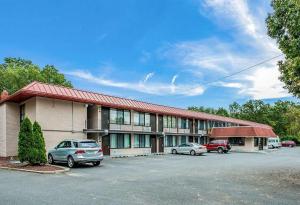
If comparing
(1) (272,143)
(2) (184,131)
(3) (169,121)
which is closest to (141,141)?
(3) (169,121)

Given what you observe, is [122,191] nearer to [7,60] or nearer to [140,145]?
[140,145]

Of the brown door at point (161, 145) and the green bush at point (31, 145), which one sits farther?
the brown door at point (161, 145)

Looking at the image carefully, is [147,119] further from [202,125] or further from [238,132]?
[238,132]

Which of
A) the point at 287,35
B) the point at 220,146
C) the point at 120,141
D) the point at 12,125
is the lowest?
the point at 220,146

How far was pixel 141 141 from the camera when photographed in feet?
123

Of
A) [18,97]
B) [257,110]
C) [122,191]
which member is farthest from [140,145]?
[257,110]

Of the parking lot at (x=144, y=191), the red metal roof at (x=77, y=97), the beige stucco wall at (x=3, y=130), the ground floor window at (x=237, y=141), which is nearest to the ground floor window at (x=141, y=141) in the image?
the red metal roof at (x=77, y=97)

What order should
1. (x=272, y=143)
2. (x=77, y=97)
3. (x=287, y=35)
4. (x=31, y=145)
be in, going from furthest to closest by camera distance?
(x=272, y=143), (x=77, y=97), (x=31, y=145), (x=287, y=35)

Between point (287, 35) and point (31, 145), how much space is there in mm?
14994

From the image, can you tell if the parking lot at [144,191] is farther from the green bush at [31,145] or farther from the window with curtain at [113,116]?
the window with curtain at [113,116]

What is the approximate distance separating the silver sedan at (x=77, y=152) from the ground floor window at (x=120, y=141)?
10878mm

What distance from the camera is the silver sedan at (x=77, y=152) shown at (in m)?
20.5

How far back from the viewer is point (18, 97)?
26.6 m

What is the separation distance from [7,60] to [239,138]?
40.7 m
